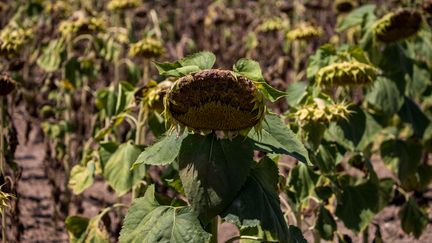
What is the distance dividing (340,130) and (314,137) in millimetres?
271

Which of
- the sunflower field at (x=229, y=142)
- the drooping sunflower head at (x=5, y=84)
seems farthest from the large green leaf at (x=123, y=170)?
the drooping sunflower head at (x=5, y=84)

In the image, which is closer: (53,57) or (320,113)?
(320,113)

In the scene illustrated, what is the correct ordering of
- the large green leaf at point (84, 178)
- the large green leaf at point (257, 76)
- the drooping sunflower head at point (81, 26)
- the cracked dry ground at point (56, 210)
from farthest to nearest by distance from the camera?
the cracked dry ground at point (56, 210), the drooping sunflower head at point (81, 26), the large green leaf at point (84, 178), the large green leaf at point (257, 76)

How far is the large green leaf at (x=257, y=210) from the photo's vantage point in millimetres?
1357

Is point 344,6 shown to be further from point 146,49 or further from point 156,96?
point 156,96

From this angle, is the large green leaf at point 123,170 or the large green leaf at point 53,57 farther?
the large green leaf at point 53,57

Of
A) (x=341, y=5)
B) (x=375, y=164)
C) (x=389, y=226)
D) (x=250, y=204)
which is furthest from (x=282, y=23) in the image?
(x=250, y=204)

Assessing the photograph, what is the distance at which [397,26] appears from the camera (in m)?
2.50

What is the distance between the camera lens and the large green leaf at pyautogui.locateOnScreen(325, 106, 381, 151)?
2184 millimetres

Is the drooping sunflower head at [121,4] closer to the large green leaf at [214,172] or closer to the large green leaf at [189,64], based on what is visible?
the large green leaf at [189,64]

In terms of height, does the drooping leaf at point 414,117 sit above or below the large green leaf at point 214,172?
below

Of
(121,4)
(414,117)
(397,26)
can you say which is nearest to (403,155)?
(414,117)

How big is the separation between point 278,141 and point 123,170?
0.79 m

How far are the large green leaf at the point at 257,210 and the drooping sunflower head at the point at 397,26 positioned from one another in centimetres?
122
